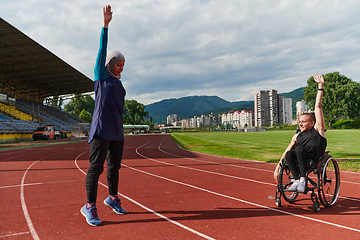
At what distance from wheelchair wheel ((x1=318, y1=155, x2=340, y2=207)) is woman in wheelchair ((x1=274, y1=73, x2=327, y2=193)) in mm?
200

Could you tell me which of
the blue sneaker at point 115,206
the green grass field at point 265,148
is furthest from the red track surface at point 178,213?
the green grass field at point 265,148

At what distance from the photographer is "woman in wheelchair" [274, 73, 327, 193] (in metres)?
3.46

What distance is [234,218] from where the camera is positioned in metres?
3.21

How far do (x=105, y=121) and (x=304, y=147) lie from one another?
3018 millimetres

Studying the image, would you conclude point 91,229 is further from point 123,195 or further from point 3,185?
point 3,185

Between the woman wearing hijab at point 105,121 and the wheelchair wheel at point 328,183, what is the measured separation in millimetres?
3016

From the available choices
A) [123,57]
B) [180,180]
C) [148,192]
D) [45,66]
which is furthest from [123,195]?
[45,66]

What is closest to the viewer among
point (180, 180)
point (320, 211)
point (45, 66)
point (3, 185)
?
point (320, 211)

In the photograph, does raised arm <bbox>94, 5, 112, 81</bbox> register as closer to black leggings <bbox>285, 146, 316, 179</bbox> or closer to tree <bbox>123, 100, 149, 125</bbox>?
black leggings <bbox>285, 146, 316, 179</bbox>

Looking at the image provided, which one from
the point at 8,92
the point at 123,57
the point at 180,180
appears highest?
the point at 8,92

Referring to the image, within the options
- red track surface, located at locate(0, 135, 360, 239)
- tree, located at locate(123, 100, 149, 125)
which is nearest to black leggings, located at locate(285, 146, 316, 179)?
red track surface, located at locate(0, 135, 360, 239)

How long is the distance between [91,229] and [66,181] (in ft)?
11.1

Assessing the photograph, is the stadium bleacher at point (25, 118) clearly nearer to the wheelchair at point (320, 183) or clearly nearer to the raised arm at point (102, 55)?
the raised arm at point (102, 55)

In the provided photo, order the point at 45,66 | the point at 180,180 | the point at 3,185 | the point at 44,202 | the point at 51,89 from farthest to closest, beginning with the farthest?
the point at 51,89 < the point at 45,66 < the point at 180,180 < the point at 3,185 < the point at 44,202
